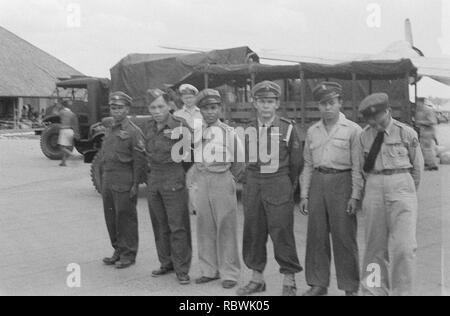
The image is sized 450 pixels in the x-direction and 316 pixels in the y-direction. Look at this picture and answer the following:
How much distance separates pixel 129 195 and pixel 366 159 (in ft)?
7.61

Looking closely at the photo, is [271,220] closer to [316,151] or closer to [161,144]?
[316,151]

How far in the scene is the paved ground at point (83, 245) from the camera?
4828 millimetres

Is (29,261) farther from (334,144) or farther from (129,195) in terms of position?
(334,144)

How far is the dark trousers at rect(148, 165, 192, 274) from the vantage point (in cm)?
498

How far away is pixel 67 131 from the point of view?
14.3 metres

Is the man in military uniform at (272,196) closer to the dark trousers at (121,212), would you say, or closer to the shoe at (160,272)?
the shoe at (160,272)

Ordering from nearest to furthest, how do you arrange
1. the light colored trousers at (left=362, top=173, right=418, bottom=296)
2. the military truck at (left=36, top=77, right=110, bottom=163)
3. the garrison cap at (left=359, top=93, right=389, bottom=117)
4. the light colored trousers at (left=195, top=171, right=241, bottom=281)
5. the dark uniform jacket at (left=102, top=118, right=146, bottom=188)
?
the light colored trousers at (left=362, top=173, right=418, bottom=296) < the garrison cap at (left=359, top=93, right=389, bottom=117) < the light colored trousers at (left=195, top=171, right=241, bottom=281) < the dark uniform jacket at (left=102, top=118, right=146, bottom=188) < the military truck at (left=36, top=77, right=110, bottom=163)

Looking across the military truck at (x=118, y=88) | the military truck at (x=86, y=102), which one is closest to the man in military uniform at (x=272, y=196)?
the military truck at (x=118, y=88)

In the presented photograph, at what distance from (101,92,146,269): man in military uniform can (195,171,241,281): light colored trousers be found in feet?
2.63

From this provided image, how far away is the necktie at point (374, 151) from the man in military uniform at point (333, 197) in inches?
3.8

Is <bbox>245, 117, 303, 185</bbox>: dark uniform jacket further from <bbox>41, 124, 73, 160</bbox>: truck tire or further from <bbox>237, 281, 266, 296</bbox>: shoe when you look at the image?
<bbox>41, 124, 73, 160</bbox>: truck tire

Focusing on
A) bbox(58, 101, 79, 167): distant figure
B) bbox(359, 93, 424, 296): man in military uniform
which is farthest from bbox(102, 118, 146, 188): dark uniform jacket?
bbox(58, 101, 79, 167): distant figure

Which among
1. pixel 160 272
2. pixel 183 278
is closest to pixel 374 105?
pixel 183 278
